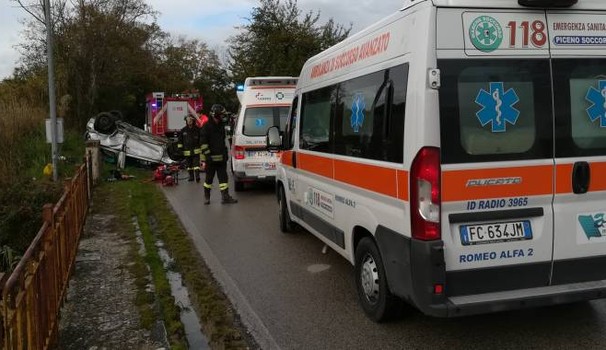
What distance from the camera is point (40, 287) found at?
393 cm

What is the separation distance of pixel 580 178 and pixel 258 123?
9202mm

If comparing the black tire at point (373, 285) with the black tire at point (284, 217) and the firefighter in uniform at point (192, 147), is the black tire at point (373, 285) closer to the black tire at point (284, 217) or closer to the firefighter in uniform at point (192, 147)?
the black tire at point (284, 217)

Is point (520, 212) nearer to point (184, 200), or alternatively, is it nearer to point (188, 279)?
point (188, 279)

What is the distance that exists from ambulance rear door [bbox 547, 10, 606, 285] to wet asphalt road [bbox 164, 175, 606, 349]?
1.95 feet

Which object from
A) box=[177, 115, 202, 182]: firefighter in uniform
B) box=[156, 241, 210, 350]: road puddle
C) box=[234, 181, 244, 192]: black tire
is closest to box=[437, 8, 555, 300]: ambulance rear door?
box=[156, 241, 210, 350]: road puddle

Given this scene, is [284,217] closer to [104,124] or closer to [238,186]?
[238,186]

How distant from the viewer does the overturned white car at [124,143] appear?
17422mm

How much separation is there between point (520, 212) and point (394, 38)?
151 centimetres

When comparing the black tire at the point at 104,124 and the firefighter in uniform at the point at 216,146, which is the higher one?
the black tire at the point at 104,124

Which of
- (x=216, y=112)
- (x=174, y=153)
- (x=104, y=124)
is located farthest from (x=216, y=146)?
(x=104, y=124)

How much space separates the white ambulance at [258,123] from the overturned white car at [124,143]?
573 centimetres

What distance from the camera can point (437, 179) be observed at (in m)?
3.79

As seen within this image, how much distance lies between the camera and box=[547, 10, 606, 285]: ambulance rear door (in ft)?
13.2

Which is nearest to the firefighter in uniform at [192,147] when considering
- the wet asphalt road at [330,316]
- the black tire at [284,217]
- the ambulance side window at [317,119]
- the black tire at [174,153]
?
the black tire at [174,153]
